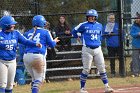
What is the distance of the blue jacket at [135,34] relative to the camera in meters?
13.8

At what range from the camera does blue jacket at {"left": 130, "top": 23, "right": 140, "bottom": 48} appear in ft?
45.3

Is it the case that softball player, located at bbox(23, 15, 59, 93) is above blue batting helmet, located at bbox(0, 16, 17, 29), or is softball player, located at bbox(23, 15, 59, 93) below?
below

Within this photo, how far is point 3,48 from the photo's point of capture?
28.8ft

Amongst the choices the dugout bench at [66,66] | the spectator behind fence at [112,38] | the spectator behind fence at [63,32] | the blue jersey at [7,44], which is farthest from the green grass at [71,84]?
the blue jersey at [7,44]

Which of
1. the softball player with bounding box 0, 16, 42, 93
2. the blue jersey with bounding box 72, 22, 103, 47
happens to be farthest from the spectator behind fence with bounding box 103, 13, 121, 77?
the softball player with bounding box 0, 16, 42, 93

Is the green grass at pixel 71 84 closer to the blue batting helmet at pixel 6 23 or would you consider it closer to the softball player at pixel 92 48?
the softball player at pixel 92 48

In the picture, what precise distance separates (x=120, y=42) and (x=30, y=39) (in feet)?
16.9

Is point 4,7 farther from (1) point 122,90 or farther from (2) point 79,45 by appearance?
(1) point 122,90

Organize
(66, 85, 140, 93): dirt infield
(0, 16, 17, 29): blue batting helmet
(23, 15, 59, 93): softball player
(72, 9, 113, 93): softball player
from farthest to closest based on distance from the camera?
(66, 85, 140, 93): dirt infield
(72, 9, 113, 93): softball player
(23, 15, 59, 93): softball player
(0, 16, 17, 29): blue batting helmet

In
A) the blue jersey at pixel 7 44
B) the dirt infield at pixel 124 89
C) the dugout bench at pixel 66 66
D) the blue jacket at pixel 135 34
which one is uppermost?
the blue jacket at pixel 135 34

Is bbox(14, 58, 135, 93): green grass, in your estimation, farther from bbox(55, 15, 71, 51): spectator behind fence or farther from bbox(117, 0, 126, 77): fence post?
bbox(55, 15, 71, 51): spectator behind fence

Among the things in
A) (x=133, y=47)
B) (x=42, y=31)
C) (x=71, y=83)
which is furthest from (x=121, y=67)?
(x=42, y=31)

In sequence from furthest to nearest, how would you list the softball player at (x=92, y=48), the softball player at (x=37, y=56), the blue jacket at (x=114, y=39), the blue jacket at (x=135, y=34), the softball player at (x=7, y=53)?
the blue jacket at (x=114, y=39) < the blue jacket at (x=135, y=34) < the softball player at (x=92, y=48) < the softball player at (x=37, y=56) < the softball player at (x=7, y=53)

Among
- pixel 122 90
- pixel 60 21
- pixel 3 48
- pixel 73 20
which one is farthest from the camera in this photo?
pixel 73 20
